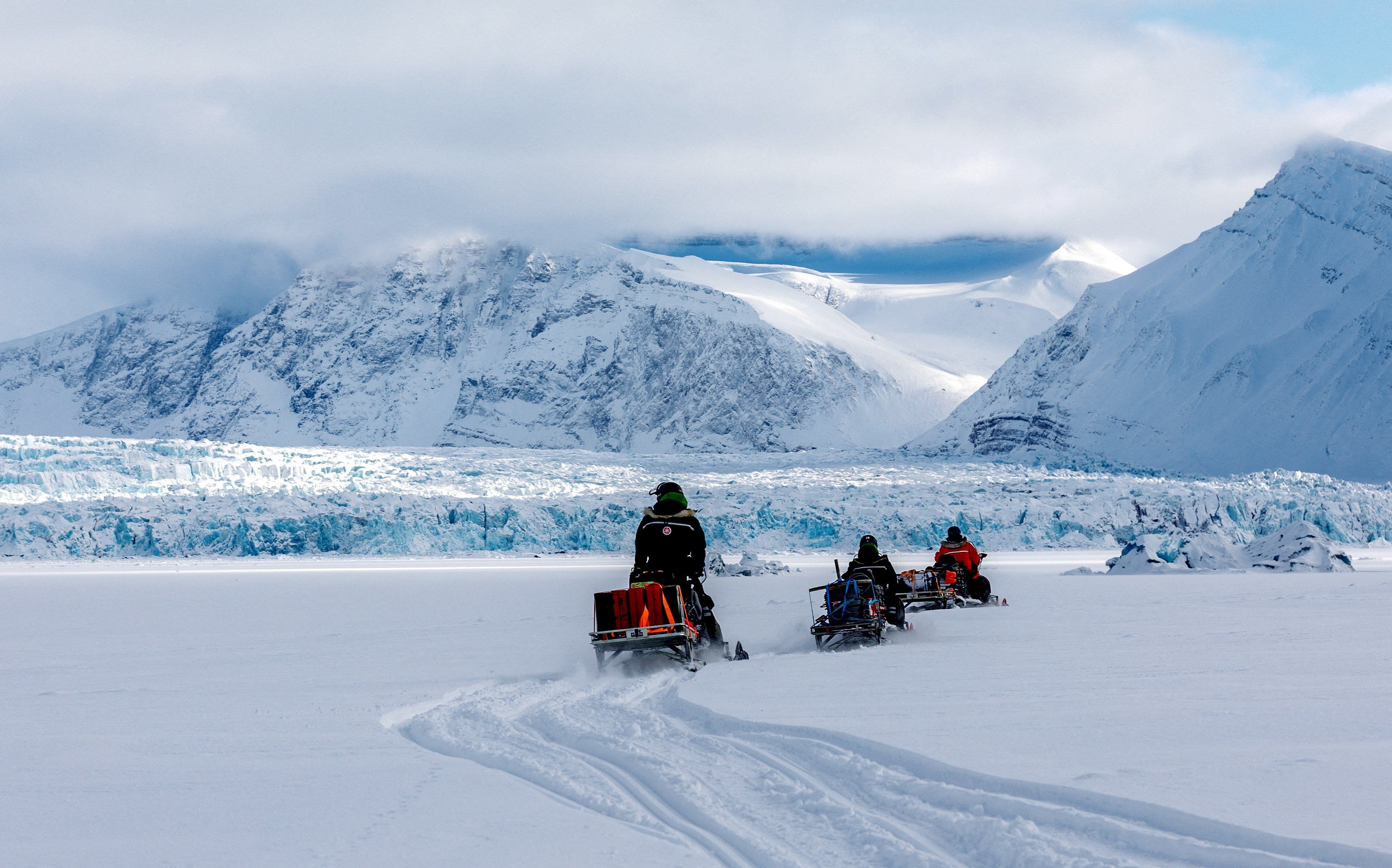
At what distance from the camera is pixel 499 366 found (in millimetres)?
154000

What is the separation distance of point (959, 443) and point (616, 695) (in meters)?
55.7

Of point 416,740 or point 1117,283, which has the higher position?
point 1117,283

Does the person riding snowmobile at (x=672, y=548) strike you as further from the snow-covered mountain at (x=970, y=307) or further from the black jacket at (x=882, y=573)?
the snow-covered mountain at (x=970, y=307)

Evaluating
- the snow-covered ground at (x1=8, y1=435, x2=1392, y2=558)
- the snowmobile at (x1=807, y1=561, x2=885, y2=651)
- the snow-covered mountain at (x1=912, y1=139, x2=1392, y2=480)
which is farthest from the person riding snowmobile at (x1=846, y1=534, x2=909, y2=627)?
the snow-covered mountain at (x1=912, y1=139, x2=1392, y2=480)

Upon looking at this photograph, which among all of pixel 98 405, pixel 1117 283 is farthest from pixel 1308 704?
pixel 98 405

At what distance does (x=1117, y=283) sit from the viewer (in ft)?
218

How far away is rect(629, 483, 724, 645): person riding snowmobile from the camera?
10922mm

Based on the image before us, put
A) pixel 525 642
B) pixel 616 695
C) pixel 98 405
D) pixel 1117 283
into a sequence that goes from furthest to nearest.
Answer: pixel 98 405 → pixel 1117 283 → pixel 525 642 → pixel 616 695

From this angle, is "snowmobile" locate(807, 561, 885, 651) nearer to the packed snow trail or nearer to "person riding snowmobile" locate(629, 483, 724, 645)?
"person riding snowmobile" locate(629, 483, 724, 645)

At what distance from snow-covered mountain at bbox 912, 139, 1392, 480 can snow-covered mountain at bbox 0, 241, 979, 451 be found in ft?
128

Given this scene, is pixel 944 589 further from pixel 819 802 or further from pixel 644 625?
pixel 819 802

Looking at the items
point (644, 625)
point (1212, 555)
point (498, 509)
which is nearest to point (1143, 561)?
point (1212, 555)

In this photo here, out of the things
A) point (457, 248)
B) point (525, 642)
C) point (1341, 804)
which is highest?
point (457, 248)

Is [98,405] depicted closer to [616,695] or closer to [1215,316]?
[1215,316]
